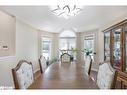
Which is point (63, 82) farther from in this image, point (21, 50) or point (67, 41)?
point (67, 41)

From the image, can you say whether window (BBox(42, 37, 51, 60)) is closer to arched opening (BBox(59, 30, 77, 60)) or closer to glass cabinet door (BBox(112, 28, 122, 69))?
arched opening (BBox(59, 30, 77, 60))

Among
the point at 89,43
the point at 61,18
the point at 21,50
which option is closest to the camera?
the point at 21,50

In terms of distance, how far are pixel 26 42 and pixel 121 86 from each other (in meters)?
3.71

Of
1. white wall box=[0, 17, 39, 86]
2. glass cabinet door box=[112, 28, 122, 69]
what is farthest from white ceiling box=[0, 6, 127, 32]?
glass cabinet door box=[112, 28, 122, 69]

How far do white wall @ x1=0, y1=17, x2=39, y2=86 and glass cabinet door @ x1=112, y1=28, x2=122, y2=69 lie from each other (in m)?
2.70

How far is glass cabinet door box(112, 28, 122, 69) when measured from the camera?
3760 millimetres

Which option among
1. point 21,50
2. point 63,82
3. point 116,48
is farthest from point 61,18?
point 63,82

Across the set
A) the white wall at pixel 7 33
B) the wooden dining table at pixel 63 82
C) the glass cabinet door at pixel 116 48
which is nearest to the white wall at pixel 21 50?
the white wall at pixel 7 33

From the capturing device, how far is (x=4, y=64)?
4.04m

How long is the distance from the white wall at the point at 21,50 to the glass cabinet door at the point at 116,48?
8.87 feet

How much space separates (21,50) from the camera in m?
5.29

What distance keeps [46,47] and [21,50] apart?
299 centimetres

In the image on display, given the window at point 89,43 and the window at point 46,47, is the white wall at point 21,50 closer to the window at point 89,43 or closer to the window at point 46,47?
the window at point 46,47
